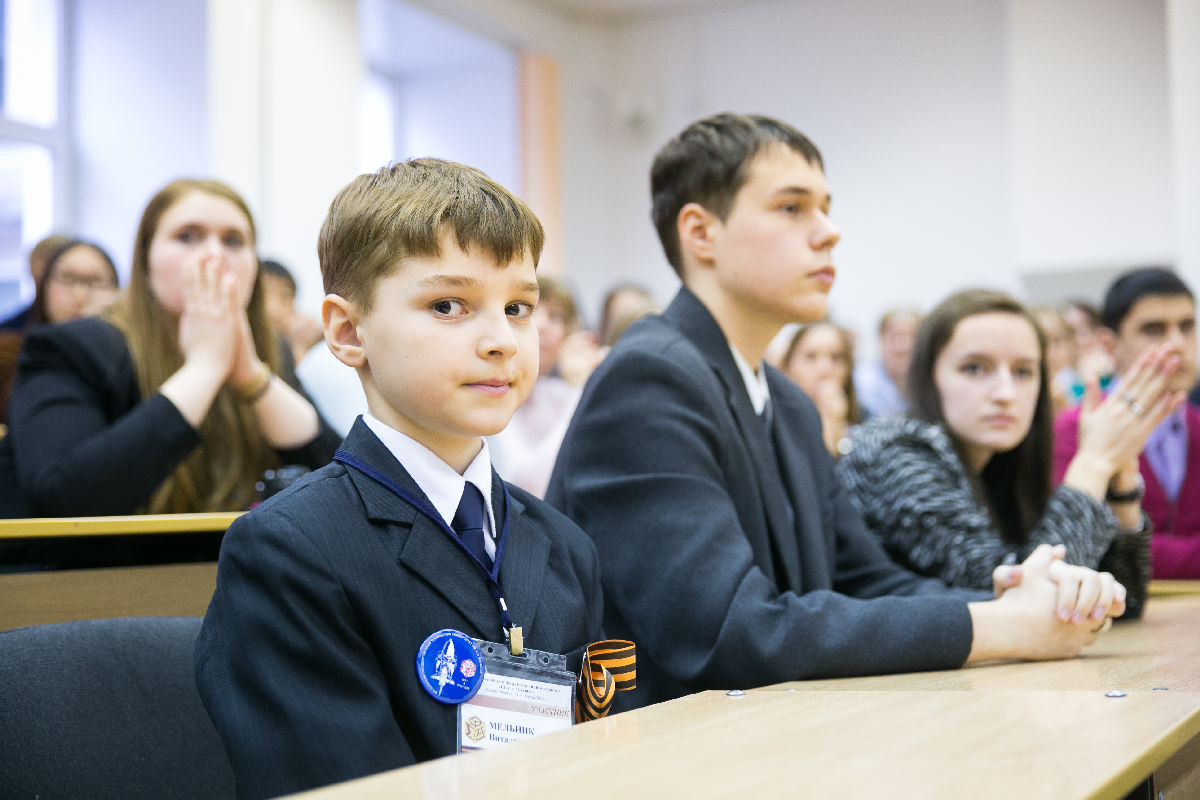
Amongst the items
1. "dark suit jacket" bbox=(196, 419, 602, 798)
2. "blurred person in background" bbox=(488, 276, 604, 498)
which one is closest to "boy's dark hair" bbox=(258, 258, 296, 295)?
"blurred person in background" bbox=(488, 276, 604, 498)

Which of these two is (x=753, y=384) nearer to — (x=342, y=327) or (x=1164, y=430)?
(x=342, y=327)

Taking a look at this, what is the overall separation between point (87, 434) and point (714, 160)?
128 cm

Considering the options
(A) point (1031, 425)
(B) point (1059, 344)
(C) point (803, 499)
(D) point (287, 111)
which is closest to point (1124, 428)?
(A) point (1031, 425)

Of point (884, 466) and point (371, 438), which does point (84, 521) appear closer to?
point (371, 438)

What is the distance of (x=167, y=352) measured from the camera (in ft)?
7.54

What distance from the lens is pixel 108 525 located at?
1.49m

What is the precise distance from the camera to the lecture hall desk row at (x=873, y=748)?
734mm

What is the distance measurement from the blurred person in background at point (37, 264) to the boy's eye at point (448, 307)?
329 cm

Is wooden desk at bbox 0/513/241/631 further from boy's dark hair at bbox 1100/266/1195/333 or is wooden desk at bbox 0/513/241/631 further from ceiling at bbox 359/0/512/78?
ceiling at bbox 359/0/512/78

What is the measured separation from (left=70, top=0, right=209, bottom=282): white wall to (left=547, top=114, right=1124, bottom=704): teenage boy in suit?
4299 millimetres

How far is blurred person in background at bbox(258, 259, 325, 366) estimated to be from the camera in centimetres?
468

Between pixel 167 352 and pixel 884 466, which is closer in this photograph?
pixel 884 466

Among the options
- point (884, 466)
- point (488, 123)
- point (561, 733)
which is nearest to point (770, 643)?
point (561, 733)

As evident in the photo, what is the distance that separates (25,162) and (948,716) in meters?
5.95
